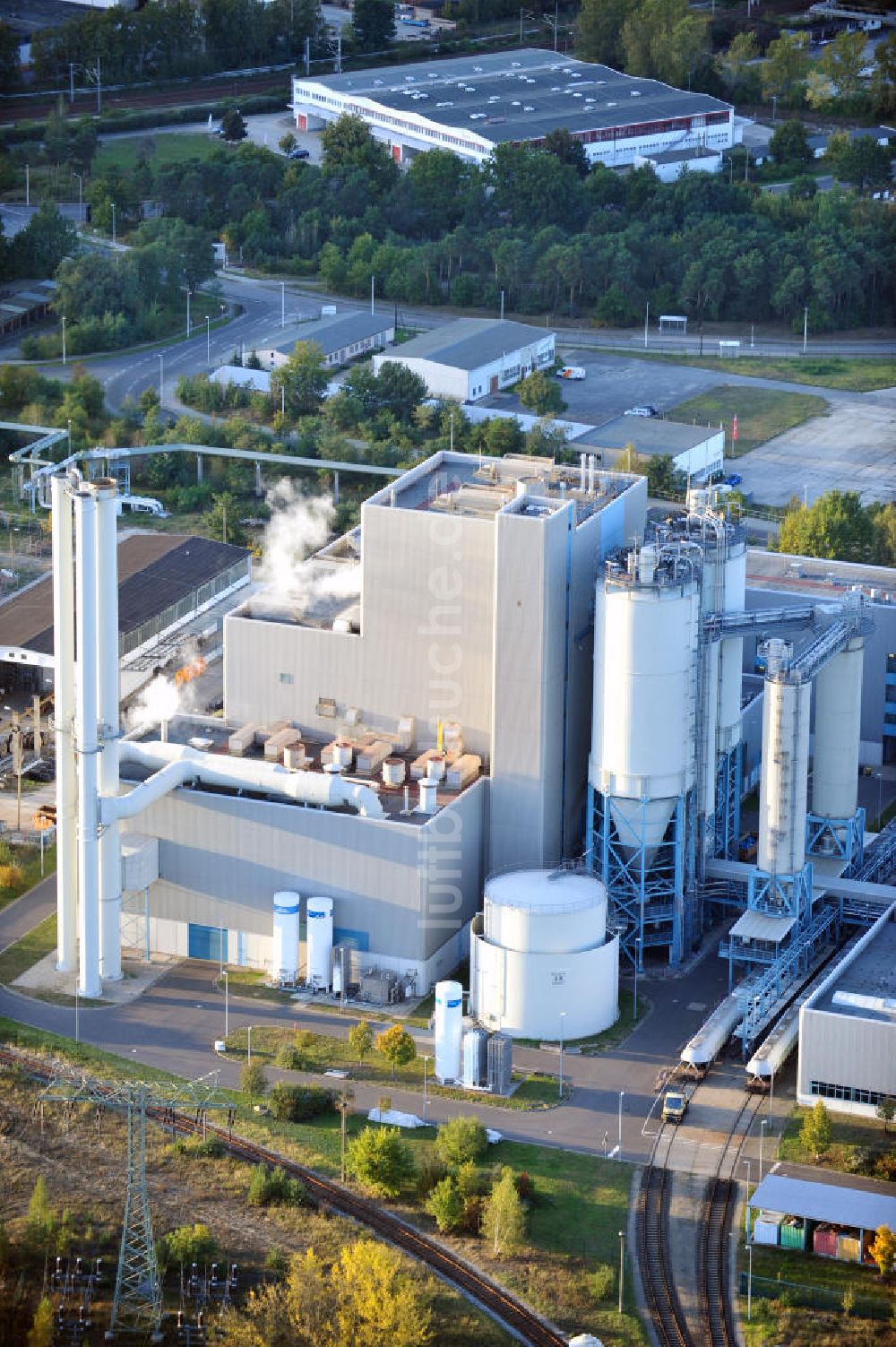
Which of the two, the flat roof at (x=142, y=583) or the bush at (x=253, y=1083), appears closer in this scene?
the bush at (x=253, y=1083)

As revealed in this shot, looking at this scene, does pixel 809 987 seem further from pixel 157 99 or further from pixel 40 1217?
pixel 157 99

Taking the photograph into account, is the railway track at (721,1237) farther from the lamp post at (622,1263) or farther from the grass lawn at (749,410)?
the grass lawn at (749,410)

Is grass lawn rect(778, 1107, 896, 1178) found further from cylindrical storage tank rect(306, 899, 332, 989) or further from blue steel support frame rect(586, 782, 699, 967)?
cylindrical storage tank rect(306, 899, 332, 989)

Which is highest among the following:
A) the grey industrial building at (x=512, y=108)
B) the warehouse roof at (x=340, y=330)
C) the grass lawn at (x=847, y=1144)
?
the grey industrial building at (x=512, y=108)

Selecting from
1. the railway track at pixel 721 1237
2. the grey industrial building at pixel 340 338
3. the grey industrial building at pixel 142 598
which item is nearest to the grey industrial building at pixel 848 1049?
the railway track at pixel 721 1237

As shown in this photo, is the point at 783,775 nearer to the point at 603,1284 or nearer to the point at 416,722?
the point at 416,722

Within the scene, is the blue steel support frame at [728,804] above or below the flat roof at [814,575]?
below

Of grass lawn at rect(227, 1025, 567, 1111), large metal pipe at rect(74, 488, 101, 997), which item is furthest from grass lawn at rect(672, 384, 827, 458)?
grass lawn at rect(227, 1025, 567, 1111)
